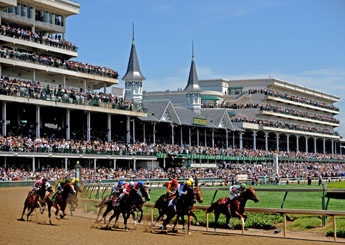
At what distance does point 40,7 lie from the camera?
43.2 m

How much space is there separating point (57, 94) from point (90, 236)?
26758 mm

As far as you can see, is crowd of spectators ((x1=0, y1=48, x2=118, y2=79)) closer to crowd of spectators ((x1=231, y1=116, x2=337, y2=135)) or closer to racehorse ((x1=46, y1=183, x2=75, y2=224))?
racehorse ((x1=46, y1=183, x2=75, y2=224))

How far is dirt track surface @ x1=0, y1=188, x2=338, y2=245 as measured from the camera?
535 inches

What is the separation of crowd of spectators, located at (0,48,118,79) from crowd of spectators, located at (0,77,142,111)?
156 centimetres

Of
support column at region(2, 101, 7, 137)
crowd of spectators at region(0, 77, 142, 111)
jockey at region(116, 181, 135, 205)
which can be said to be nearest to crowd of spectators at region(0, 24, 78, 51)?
crowd of spectators at region(0, 77, 142, 111)

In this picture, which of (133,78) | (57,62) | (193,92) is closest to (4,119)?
(57,62)

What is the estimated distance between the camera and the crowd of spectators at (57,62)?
38688 mm

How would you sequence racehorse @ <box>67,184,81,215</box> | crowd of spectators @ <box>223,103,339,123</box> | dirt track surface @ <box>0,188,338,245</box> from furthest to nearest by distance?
1. crowd of spectators @ <box>223,103,339,123</box>
2. racehorse @ <box>67,184,81,215</box>
3. dirt track surface @ <box>0,188,338,245</box>

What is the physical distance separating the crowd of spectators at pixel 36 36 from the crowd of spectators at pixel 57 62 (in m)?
1.02

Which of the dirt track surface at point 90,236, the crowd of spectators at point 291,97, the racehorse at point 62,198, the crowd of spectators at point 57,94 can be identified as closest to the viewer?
the dirt track surface at point 90,236

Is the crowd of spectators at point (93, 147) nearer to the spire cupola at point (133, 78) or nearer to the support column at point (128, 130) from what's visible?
the support column at point (128, 130)

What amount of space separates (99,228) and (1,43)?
2581 cm

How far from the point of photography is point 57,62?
41.8m

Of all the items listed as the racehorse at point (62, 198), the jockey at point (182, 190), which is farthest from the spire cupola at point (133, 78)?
the jockey at point (182, 190)
